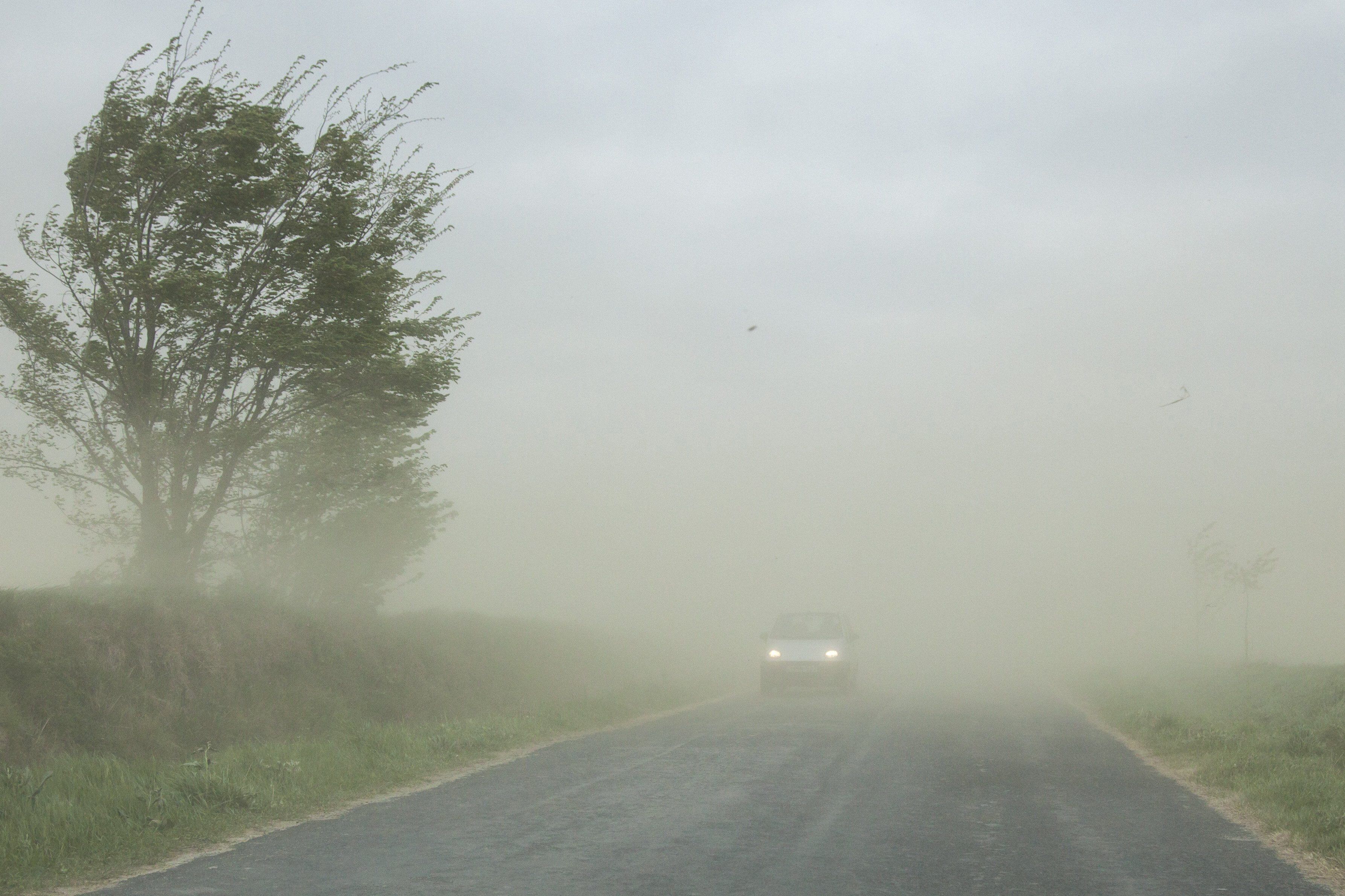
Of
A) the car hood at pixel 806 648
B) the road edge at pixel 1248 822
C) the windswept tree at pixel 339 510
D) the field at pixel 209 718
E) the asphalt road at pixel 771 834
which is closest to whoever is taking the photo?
the asphalt road at pixel 771 834

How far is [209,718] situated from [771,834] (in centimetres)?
912

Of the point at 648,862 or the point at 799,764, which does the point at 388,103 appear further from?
the point at 648,862

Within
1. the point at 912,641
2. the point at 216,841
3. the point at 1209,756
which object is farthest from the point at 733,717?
the point at 912,641

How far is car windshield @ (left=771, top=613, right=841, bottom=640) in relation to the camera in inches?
1041

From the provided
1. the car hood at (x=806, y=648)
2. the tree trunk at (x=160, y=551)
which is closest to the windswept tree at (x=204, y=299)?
the tree trunk at (x=160, y=551)

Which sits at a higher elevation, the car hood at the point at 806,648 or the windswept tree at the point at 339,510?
the windswept tree at the point at 339,510

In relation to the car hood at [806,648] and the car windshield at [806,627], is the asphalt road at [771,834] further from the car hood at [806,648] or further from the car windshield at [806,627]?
the car windshield at [806,627]

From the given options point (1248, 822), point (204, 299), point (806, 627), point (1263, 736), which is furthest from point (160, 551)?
point (1263, 736)

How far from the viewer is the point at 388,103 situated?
60.3 feet

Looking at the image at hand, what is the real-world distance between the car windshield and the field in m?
4.25

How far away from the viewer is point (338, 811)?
30.8 ft

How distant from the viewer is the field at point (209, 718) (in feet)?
27.0

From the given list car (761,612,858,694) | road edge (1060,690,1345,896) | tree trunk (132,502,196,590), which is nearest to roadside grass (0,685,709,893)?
tree trunk (132,502,196,590)

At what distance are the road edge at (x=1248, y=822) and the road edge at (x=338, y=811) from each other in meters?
7.27
